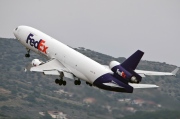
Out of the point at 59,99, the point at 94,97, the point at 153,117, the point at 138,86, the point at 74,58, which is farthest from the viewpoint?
the point at 59,99

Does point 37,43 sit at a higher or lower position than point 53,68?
higher

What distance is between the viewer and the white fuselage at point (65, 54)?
95.7 meters

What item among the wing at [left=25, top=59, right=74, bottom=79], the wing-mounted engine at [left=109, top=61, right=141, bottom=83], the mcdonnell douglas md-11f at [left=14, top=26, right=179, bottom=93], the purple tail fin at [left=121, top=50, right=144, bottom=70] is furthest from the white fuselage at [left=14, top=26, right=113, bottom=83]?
the purple tail fin at [left=121, top=50, right=144, bottom=70]

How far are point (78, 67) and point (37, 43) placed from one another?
12170mm

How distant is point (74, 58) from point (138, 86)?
12.4m

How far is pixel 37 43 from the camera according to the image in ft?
351

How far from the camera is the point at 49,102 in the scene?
19250 cm

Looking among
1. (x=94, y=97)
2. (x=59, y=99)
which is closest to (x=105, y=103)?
(x=94, y=97)

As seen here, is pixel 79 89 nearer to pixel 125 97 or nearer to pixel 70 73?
pixel 70 73

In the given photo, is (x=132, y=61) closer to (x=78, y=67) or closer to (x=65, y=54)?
(x=78, y=67)

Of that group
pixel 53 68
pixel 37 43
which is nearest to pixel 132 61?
pixel 53 68

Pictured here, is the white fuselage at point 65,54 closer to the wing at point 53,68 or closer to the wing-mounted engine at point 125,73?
the wing at point 53,68

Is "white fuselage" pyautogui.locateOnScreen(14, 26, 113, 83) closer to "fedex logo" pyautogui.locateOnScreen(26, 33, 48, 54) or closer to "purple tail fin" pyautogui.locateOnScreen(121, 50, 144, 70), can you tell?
"fedex logo" pyautogui.locateOnScreen(26, 33, 48, 54)

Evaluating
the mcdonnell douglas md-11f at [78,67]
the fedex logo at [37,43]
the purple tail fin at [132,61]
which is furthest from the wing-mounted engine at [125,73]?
the fedex logo at [37,43]
